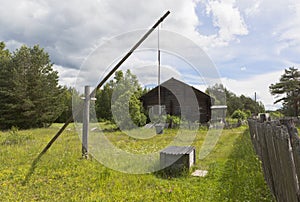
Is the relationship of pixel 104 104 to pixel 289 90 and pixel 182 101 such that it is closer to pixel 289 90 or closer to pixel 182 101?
pixel 182 101

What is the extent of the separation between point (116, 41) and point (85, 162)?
322cm

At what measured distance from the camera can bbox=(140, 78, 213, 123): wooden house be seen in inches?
→ 812

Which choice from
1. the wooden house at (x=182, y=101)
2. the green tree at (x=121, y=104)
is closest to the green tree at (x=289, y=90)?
the wooden house at (x=182, y=101)

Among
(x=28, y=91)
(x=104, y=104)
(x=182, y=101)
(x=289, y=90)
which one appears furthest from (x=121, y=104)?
(x=289, y=90)

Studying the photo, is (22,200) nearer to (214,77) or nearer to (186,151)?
(186,151)

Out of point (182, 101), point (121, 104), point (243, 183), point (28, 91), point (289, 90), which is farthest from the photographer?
point (289, 90)

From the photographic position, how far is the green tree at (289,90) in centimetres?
3644

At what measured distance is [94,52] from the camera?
5605 mm

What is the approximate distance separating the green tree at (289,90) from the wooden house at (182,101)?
73.7 feet

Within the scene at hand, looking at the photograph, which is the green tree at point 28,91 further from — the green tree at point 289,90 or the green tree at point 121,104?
the green tree at point 289,90

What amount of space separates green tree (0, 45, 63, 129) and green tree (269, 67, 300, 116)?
3490cm

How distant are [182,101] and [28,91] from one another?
14.2m

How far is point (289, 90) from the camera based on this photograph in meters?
37.7

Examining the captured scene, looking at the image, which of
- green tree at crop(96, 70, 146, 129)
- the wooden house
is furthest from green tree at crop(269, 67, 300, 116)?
green tree at crop(96, 70, 146, 129)
